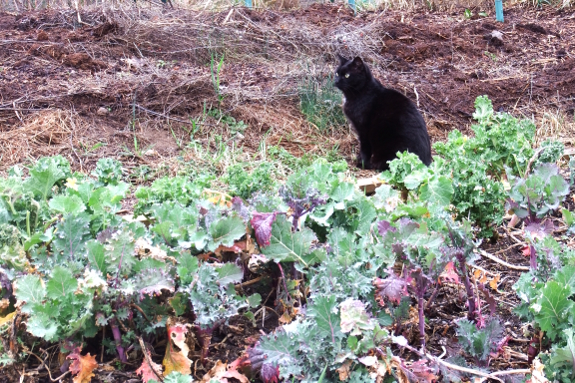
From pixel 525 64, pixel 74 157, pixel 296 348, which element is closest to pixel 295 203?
pixel 296 348

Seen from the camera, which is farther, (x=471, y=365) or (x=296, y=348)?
(x=471, y=365)

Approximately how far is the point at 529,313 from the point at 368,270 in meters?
0.49

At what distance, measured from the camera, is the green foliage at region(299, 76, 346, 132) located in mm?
5684

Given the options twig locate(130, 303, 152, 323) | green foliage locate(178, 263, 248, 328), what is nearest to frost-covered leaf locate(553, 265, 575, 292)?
green foliage locate(178, 263, 248, 328)

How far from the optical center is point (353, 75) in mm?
5379

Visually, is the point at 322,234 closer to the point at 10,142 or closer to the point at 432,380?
the point at 432,380

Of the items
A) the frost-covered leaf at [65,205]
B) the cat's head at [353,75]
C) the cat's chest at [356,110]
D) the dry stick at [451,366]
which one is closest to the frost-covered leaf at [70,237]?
the frost-covered leaf at [65,205]

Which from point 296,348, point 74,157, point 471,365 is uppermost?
point 296,348

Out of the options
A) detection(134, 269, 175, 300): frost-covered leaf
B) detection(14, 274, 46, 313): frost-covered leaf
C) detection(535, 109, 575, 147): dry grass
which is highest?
detection(134, 269, 175, 300): frost-covered leaf

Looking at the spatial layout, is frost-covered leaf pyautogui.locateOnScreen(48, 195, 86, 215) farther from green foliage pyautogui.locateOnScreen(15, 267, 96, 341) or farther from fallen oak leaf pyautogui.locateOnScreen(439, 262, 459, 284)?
fallen oak leaf pyautogui.locateOnScreen(439, 262, 459, 284)

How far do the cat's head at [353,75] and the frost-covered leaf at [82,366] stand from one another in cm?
406

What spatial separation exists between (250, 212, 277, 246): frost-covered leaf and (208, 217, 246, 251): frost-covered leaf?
5 centimetres

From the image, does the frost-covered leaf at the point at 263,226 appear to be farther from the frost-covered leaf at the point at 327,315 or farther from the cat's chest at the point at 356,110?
the cat's chest at the point at 356,110

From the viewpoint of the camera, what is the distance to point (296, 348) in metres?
1.65
